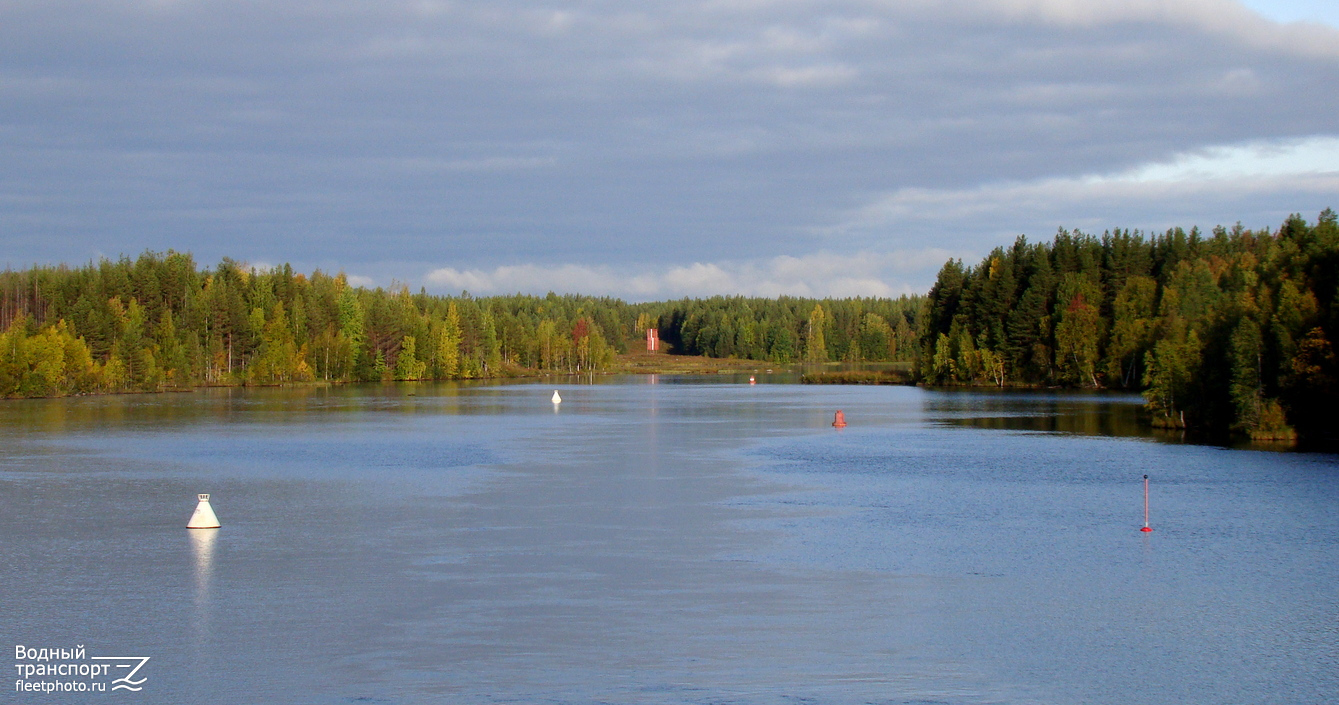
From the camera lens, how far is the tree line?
42.6 meters

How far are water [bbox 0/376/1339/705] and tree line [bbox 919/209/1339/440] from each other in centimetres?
774

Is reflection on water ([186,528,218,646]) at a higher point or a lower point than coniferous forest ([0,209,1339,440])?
lower

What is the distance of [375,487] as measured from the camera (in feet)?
91.1

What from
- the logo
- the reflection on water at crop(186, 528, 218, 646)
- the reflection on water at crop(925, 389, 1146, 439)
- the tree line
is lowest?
the logo

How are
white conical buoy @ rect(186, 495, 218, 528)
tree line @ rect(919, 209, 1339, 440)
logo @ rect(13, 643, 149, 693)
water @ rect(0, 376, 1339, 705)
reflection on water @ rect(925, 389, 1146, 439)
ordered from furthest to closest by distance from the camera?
reflection on water @ rect(925, 389, 1146, 439) < tree line @ rect(919, 209, 1339, 440) < white conical buoy @ rect(186, 495, 218, 528) < water @ rect(0, 376, 1339, 705) < logo @ rect(13, 643, 149, 693)

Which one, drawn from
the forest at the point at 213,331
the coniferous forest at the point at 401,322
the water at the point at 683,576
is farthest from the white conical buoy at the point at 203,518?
the forest at the point at 213,331

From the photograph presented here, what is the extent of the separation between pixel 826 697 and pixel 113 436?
41146 millimetres

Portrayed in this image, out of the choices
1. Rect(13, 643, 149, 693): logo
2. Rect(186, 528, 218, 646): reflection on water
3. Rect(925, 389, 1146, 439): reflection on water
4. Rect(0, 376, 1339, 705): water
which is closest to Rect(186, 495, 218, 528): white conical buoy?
Rect(186, 528, 218, 646): reflection on water

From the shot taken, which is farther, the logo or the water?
the water

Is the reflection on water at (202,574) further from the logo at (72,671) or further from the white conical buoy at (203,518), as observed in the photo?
the logo at (72,671)

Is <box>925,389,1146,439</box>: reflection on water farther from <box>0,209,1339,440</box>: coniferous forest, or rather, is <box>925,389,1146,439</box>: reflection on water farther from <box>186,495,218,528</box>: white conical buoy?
<box>186,495,218,528</box>: white conical buoy

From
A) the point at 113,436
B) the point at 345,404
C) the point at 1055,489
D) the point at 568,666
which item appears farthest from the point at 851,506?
the point at 345,404

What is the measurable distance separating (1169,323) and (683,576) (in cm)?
5696

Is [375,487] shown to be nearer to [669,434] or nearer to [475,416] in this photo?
[669,434]
